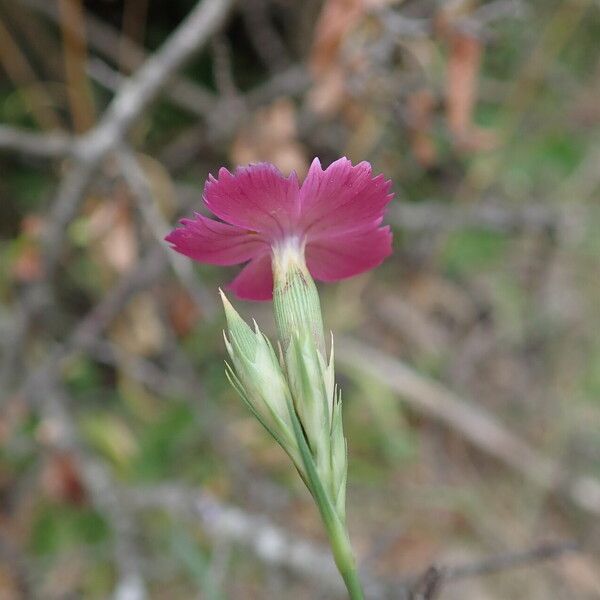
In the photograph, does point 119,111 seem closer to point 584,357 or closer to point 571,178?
point 571,178

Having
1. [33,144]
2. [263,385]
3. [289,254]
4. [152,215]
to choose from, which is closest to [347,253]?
[289,254]

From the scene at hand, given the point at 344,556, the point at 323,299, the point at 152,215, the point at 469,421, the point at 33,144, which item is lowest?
the point at 344,556

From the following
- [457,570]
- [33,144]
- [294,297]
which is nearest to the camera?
[294,297]

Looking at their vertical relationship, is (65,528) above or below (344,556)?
above

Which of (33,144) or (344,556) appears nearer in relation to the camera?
(344,556)

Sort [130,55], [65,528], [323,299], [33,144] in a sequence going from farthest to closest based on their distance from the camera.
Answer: [323,299]
[130,55]
[65,528]
[33,144]

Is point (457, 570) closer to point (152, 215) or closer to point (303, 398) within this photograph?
point (303, 398)

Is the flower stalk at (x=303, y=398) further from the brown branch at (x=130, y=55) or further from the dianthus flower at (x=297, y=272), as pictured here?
the brown branch at (x=130, y=55)


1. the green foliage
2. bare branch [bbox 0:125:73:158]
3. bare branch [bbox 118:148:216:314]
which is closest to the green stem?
bare branch [bbox 118:148:216:314]

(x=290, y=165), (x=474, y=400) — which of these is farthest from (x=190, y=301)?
(x=474, y=400)
